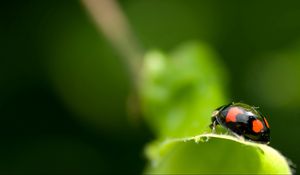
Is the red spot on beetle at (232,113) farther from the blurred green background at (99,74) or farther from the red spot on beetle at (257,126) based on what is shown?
the blurred green background at (99,74)

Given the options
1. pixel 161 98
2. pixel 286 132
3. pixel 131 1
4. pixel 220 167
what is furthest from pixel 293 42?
pixel 220 167

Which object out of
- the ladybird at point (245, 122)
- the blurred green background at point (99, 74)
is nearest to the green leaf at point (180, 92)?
the ladybird at point (245, 122)

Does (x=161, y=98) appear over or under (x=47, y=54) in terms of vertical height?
under

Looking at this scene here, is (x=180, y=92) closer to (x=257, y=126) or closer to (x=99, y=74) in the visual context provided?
(x=257, y=126)

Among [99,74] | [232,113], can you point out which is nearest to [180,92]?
[232,113]

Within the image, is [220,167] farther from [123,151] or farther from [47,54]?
[47,54]
